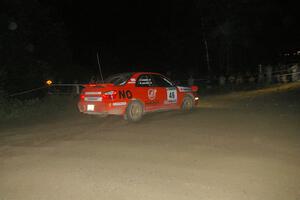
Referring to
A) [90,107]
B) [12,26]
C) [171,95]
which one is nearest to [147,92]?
[171,95]

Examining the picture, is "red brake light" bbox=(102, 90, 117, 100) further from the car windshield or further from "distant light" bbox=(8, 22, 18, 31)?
"distant light" bbox=(8, 22, 18, 31)

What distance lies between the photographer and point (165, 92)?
1345 cm

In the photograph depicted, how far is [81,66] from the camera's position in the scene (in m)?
48.4

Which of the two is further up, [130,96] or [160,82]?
[160,82]

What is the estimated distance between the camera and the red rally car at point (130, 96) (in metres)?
11.7

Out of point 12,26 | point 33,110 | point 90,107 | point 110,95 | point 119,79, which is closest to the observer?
point 110,95

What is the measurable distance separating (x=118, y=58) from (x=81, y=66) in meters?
4.75

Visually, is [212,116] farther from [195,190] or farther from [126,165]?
[195,190]

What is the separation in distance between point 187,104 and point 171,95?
113cm

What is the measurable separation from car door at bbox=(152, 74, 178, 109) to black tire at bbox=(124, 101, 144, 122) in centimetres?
102

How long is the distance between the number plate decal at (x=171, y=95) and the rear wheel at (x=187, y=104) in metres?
0.62

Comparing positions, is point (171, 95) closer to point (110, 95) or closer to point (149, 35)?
point (110, 95)

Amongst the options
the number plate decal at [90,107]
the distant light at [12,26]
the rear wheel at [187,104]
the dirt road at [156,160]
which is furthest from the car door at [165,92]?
the distant light at [12,26]

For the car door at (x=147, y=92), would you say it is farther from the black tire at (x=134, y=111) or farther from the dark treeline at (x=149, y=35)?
the dark treeline at (x=149, y=35)
